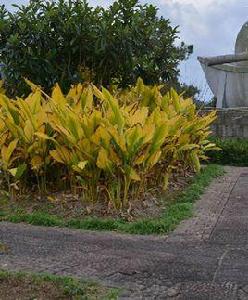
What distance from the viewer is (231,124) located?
1334cm

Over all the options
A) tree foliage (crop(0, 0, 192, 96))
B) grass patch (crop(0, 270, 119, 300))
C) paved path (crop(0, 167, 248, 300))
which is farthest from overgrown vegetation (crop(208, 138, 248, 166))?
grass patch (crop(0, 270, 119, 300))

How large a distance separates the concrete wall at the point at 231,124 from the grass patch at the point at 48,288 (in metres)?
9.25

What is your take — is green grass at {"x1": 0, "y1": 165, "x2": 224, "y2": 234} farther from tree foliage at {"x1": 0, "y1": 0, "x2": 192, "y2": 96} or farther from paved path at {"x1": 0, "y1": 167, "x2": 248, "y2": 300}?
tree foliage at {"x1": 0, "y1": 0, "x2": 192, "y2": 96}

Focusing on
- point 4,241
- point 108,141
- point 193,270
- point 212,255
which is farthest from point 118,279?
point 108,141

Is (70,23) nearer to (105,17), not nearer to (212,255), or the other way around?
(105,17)

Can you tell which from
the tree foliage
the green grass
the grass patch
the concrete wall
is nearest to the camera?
the grass patch

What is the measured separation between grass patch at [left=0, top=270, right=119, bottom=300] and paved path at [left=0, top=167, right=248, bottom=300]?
0.59 ft

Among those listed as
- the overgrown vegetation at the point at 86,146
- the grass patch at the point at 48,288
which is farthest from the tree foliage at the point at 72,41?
the grass patch at the point at 48,288

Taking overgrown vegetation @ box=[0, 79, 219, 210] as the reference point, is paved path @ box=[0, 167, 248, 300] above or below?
below

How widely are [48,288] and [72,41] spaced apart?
5268mm

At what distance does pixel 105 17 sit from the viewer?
9.09 metres

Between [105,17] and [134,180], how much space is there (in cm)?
307

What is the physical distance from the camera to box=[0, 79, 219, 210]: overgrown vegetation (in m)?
6.77

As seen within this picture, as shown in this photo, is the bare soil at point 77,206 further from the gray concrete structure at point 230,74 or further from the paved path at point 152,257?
the gray concrete structure at point 230,74
